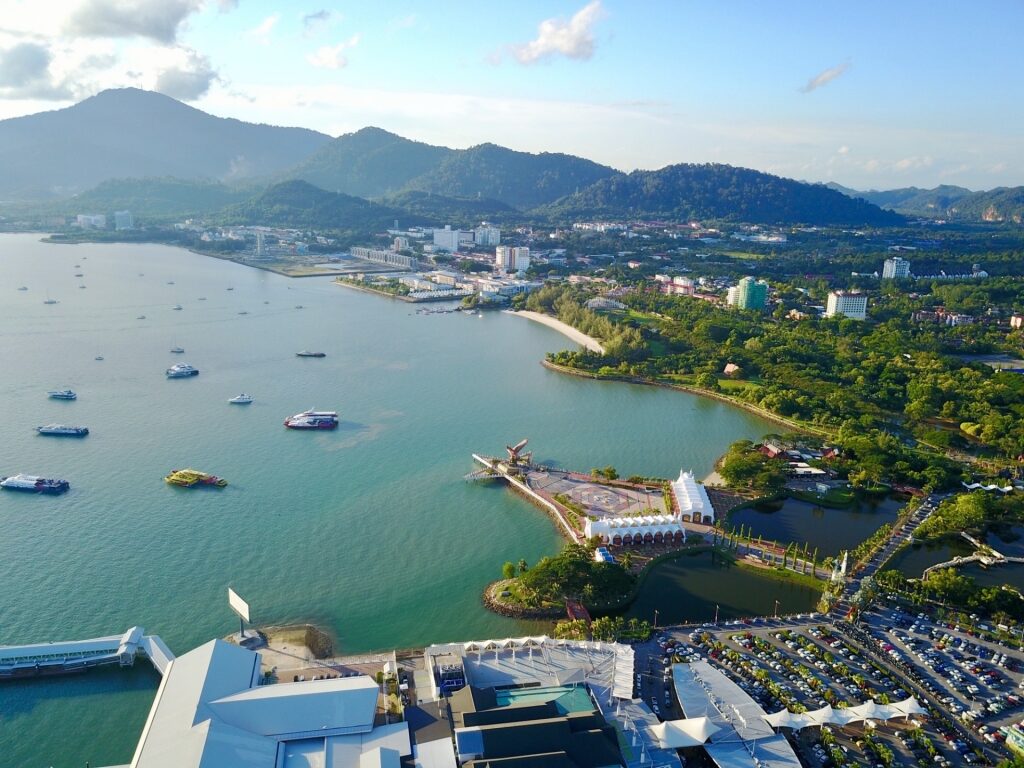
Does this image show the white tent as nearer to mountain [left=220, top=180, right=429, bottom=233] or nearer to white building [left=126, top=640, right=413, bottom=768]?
white building [left=126, top=640, right=413, bottom=768]

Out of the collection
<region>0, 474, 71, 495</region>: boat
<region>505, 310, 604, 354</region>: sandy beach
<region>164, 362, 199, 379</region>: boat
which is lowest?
<region>0, 474, 71, 495</region>: boat

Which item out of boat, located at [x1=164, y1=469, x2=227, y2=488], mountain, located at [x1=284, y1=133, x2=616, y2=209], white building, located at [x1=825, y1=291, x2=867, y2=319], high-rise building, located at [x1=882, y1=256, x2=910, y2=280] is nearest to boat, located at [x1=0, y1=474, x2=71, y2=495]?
boat, located at [x1=164, y1=469, x2=227, y2=488]

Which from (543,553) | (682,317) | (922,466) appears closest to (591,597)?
(543,553)

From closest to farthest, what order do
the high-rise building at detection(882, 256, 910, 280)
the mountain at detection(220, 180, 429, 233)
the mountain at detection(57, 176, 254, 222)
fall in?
the high-rise building at detection(882, 256, 910, 280) < the mountain at detection(220, 180, 429, 233) < the mountain at detection(57, 176, 254, 222)

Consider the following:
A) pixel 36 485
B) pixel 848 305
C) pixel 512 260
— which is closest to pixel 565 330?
pixel 848 305

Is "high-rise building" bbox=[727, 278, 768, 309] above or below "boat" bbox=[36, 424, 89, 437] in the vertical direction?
above

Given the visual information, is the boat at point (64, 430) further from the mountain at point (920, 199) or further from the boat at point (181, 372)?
the mountain at point (920, 199)

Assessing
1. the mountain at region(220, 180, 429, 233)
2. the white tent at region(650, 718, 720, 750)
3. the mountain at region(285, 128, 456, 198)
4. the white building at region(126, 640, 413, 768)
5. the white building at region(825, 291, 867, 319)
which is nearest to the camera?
the white building at region(126, 640, 413, 768)
